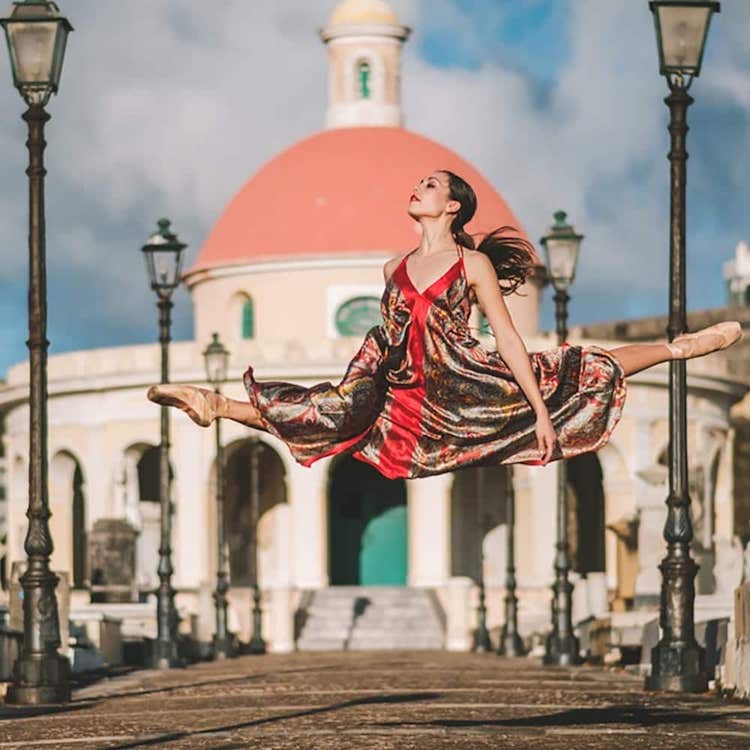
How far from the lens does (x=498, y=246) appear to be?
1209 cm

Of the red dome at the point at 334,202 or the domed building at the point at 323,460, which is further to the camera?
the red dome at the point at 334,202

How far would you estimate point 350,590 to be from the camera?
6088cm

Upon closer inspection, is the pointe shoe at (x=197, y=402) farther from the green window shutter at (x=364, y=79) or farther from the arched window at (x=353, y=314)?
the green window shutter at (x=364, y=79)

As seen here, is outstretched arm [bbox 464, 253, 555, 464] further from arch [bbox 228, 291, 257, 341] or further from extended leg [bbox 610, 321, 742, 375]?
arch [bbox 228, 291, 257, 341]

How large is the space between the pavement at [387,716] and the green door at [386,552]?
3990cm

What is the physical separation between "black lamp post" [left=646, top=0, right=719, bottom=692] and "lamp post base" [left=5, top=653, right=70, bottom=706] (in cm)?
471

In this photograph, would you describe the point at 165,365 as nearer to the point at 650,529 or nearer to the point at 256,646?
the point at 650,529

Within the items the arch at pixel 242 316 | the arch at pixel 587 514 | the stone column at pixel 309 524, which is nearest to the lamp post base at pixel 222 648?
the stone column at pixel 309 524

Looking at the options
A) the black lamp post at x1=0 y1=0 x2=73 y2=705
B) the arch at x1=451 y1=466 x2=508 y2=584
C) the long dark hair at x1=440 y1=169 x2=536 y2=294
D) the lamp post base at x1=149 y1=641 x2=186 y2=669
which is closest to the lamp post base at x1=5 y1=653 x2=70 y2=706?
the black lamp post at x1=0 y1=0 x2=73 y2=705

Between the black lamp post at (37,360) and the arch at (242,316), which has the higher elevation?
the arch at (242,316)

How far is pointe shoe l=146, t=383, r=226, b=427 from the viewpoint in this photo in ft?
38.7

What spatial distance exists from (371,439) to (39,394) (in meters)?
10.6

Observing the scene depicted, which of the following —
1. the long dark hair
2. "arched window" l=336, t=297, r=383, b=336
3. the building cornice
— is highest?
the building cornice

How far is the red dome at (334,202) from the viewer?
6731 cm
